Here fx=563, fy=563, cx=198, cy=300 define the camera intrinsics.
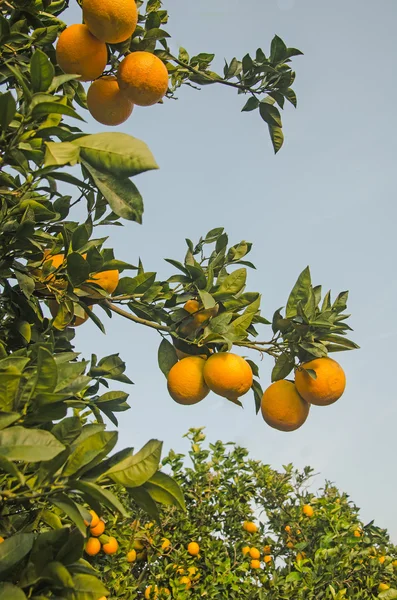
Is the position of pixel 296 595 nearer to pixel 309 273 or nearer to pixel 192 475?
pixel 192 475

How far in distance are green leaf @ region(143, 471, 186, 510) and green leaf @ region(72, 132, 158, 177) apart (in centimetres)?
60

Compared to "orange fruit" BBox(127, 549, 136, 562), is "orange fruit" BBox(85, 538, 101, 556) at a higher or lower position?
lower

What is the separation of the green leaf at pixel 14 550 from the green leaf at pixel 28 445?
0.21 meters

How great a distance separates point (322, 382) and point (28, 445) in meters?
1.13

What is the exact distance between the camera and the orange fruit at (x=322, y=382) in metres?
1.89

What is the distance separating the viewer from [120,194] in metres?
1.08

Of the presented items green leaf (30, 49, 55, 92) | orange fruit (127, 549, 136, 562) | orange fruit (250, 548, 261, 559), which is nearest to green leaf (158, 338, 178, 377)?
green leaf (30, 49, 55, 92)

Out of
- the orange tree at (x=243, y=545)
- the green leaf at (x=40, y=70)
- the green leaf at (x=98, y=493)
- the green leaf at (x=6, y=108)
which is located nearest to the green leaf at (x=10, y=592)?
the green leaf at (x=98, y=493)

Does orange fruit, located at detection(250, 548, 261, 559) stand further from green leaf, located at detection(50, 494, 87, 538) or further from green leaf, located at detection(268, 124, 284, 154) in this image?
green leaf, located at detection(50, 494, 87, 538)

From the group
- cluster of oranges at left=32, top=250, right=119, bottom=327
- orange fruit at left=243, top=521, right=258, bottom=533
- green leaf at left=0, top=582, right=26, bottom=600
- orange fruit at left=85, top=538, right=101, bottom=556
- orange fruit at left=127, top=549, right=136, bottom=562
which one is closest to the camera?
green leaf at left=0, top=582, right=26, bottom=600

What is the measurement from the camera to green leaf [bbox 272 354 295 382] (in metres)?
1.96

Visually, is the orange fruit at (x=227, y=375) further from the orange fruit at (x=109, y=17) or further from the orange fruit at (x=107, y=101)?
the orange fruit at (x=109, y=17)

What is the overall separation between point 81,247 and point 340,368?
0.97 meters

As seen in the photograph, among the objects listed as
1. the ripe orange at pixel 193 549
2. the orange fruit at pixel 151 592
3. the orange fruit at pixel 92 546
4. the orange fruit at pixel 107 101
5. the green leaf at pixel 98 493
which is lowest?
the orange fruit at pixel 151 592
